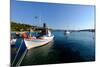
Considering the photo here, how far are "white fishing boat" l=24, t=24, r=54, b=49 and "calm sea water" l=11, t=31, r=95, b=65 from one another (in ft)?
0.14

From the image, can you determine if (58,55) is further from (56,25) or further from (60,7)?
(60,7)

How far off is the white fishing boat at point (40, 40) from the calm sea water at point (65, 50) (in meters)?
0.04

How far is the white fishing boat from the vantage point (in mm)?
2281

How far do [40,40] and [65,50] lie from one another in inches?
13.3

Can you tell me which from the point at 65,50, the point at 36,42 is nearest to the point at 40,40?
the point at 36,42

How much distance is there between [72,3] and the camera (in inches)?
97.6

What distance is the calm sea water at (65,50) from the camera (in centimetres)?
230

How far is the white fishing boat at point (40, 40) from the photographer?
228 centimetres

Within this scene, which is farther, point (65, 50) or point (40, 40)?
point (65, 50)

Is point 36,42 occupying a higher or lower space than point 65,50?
higher

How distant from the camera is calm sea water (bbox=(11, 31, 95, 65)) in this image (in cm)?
230

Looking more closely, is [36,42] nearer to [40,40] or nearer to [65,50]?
[40,40]

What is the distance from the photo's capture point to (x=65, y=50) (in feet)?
7.99
